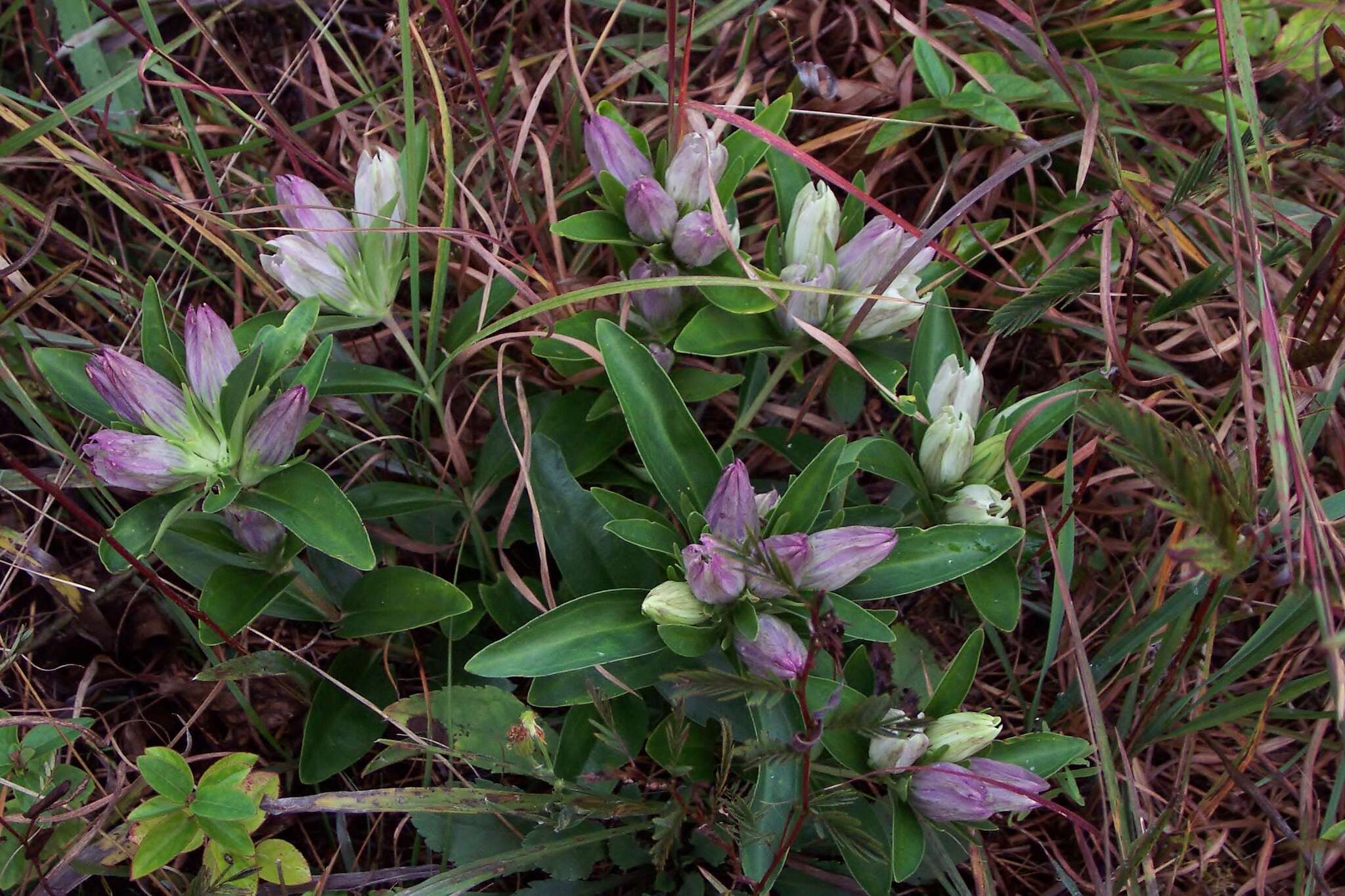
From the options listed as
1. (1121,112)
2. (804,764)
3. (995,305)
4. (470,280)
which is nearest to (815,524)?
(804,764)

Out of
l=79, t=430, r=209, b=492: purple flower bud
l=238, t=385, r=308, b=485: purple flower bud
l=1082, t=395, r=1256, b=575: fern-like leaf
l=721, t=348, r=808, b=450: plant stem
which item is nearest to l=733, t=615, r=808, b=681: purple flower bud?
l=721, t=348, r=808, b=450: plant stem

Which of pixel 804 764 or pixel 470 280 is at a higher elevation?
pixel 470 280

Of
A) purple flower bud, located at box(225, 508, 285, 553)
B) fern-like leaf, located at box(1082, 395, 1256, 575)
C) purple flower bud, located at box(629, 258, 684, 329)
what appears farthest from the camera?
purple flower bud, located at box(629, 258, 684, 329)

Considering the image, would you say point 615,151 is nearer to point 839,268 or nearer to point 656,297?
point 656,297

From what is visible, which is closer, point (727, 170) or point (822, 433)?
point (727, 170)

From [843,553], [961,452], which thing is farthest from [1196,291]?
[843,553]

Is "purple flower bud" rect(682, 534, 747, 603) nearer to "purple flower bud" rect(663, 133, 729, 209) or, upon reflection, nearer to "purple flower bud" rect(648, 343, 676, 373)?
"purple flower bud" rect(648, 343, 676, 373)

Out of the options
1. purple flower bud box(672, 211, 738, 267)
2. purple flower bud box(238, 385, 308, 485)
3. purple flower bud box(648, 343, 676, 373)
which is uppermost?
purple flower bud box(672, 211, 738, 267)

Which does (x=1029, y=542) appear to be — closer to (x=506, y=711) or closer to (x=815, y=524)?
(x=815, y=524)
